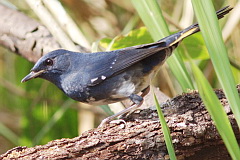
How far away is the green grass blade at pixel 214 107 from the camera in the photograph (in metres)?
1.63

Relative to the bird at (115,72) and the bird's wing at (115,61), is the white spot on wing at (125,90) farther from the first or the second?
the bird's wing at (115,61)

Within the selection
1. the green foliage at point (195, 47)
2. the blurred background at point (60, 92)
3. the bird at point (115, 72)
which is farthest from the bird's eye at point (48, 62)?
the blurred background at point (60, 92)

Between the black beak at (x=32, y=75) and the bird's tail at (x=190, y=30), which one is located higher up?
the black beak at (x=32, y=75)

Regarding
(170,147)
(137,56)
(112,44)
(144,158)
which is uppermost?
(112,44)

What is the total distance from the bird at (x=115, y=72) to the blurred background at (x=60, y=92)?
1.33 meters

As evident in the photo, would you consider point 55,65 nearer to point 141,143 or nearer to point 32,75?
point 32,75

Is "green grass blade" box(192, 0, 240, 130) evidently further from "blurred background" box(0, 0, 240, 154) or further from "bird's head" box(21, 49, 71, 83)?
"blurred background" box(0, 0, 240, 154)

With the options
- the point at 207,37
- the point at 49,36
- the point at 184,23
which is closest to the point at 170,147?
the point at 207,37

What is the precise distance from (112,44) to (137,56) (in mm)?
541

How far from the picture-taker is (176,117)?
2574mm

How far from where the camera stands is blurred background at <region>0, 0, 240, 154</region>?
4.73 m

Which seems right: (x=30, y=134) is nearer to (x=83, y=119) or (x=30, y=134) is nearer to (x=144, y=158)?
(x=83, y=119)

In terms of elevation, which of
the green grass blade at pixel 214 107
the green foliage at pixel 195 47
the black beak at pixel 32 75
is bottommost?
the green grass blade at pixel 214 107

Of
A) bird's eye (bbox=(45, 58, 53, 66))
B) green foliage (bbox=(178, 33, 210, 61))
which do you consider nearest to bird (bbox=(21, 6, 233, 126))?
bird's eye (bbox=(45, 58, 53, 66))
